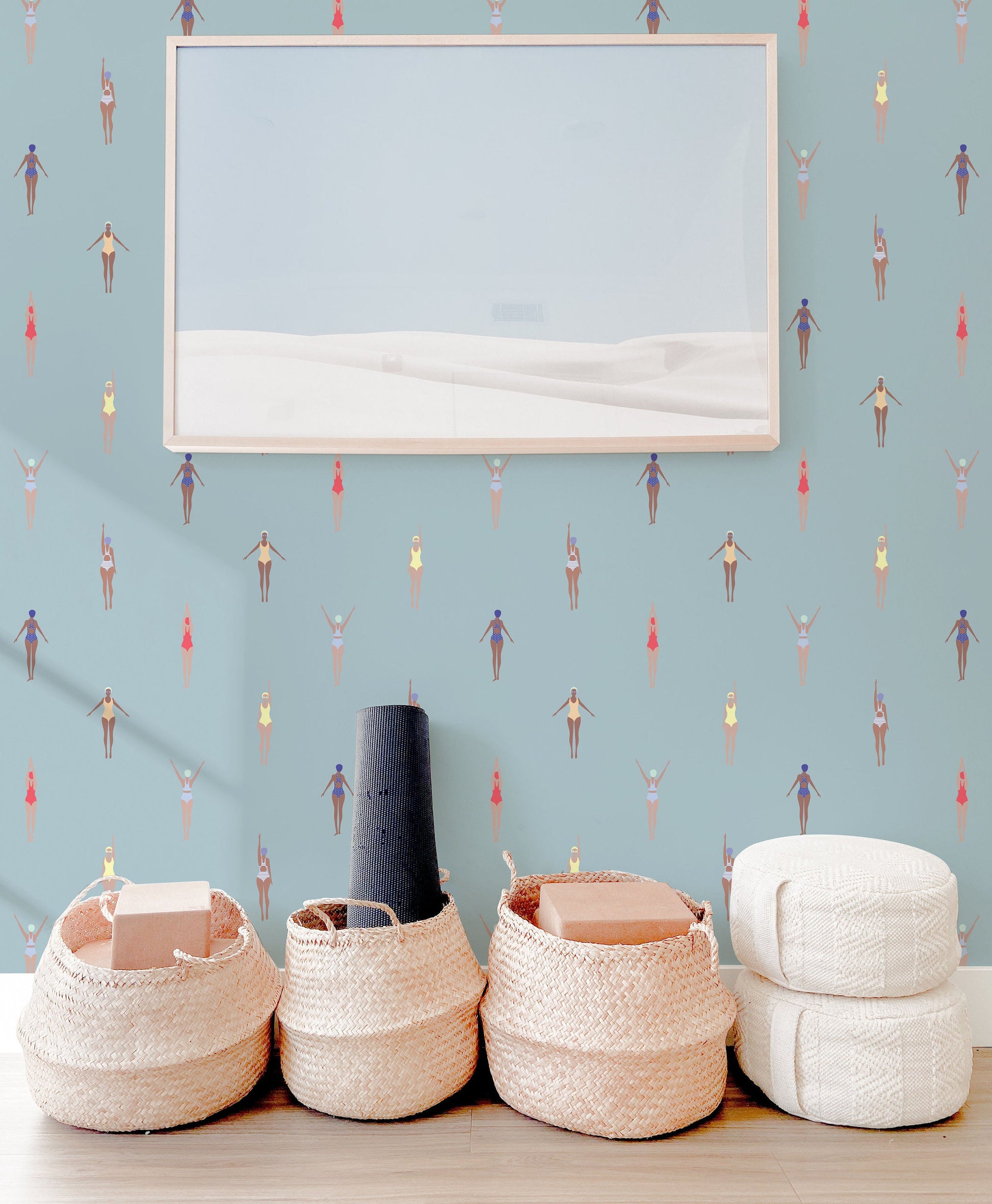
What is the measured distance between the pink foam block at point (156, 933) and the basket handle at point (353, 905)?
0.17m

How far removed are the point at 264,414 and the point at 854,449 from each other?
1.12m

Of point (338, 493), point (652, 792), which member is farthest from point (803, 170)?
point (652, 792)

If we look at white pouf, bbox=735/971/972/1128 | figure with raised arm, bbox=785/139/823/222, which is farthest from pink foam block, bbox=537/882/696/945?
figure with raised arm, bbox=785/139/823/222

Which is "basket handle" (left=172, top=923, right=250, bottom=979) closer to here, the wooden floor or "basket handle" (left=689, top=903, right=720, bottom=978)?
the wooden floor

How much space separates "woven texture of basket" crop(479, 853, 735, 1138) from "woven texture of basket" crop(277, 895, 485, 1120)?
96 millimetres

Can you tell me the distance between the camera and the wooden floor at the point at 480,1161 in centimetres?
114

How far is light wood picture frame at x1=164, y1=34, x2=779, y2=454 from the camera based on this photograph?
1.55 meters

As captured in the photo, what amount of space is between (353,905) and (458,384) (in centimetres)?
95

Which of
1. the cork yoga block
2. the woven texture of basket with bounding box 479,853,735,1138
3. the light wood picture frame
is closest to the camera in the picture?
the woven texture of basket with bounding box 479,853,735,1138

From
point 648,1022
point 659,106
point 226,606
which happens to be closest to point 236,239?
point 226,606

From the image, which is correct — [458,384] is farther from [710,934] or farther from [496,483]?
[710,934]

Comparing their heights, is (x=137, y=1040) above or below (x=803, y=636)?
below

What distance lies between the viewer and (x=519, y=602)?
5.27 feet

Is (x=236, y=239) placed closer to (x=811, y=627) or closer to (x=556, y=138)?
(x=556, y=138)
